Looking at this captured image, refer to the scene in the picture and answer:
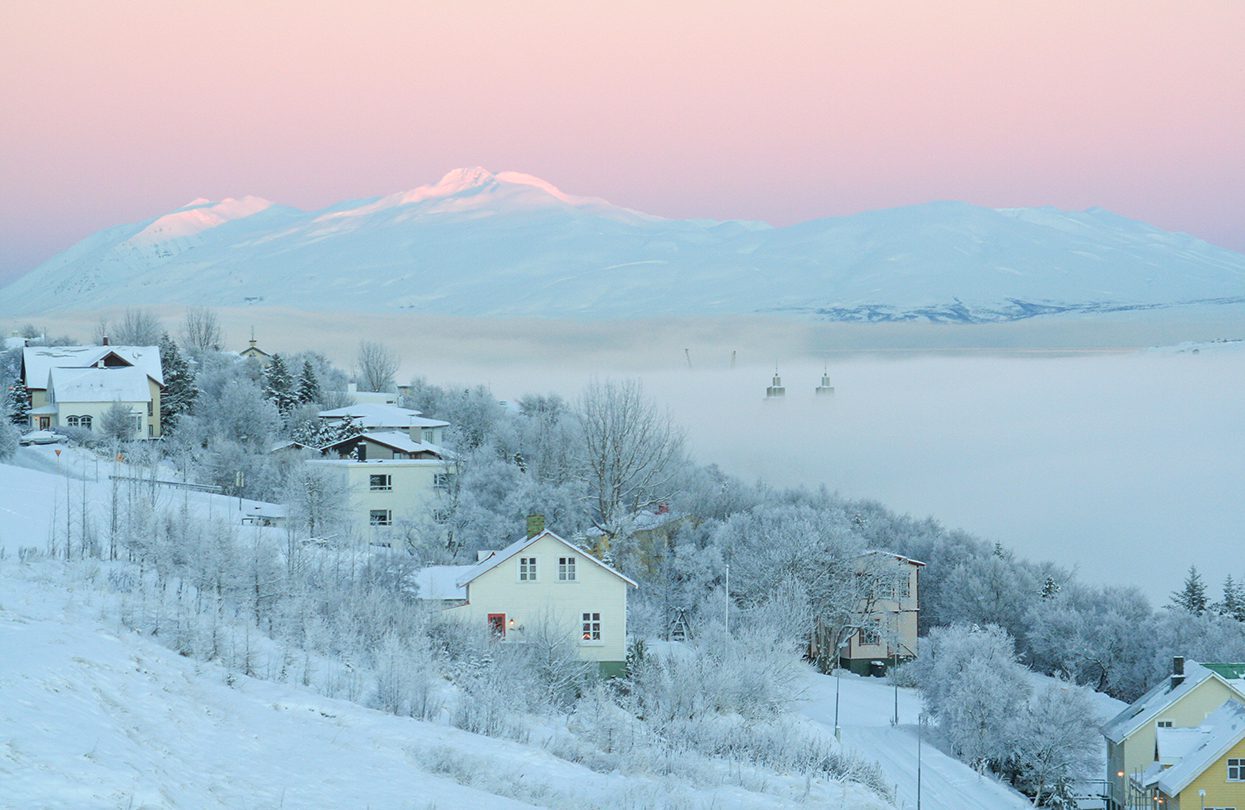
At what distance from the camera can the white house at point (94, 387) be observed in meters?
54.8

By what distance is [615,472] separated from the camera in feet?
178

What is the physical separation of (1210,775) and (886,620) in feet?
71.0

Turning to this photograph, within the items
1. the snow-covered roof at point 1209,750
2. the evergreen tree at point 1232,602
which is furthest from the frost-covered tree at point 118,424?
the evergreen tree at point 1232,602

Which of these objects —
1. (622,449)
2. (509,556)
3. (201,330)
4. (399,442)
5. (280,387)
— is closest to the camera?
(509,556)

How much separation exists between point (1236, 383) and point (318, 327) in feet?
386

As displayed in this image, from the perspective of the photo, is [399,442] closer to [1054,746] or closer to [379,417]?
[379,417]

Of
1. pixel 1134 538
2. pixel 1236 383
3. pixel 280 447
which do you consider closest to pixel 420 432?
pixel 280 447

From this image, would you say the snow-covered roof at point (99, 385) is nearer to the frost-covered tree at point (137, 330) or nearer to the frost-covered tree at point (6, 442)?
the frost-covered tree at point (6, 442)

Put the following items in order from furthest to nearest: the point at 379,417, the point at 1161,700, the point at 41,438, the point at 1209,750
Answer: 1. the point at 379,417
2. the point at 41,438
3. the point at 1161,700
4. the point at 1209,750

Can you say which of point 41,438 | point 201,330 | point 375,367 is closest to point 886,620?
point 41,438

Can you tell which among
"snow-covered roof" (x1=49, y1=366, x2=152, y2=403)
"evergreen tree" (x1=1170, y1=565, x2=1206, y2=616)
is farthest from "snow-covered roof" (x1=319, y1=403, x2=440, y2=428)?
"evergreen tree" (x1=1170, y1=565, x2=1206, y2=616)

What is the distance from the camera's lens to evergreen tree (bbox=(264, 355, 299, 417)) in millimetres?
67875

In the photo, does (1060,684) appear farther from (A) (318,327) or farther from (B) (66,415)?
(A) (318,327)

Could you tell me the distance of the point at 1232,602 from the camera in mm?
56219
